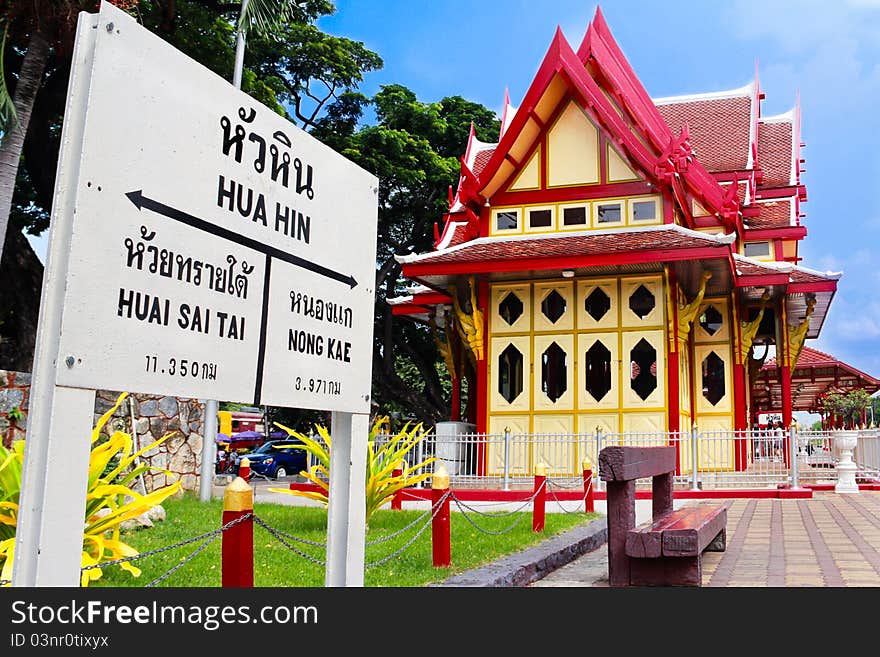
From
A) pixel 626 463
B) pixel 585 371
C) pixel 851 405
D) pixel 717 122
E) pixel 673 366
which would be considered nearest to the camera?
pixel 626 463

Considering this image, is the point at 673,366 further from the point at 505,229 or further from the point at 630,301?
the point at 505,229

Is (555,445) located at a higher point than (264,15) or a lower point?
lower

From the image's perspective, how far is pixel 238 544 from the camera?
3.31m

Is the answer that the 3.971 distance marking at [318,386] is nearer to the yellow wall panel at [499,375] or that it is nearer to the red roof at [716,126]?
the yellow wall panel at [499,375]

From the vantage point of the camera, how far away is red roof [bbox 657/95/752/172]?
66.2ft

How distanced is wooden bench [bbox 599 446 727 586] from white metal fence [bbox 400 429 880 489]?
750 centimetres

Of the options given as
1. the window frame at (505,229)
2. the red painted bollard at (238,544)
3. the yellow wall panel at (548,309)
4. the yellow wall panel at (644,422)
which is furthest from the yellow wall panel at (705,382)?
the red painted bollard at (238,544)

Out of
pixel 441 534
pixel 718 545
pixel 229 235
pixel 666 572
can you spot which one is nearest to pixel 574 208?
pixel 718 545

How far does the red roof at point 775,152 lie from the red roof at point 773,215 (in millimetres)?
924

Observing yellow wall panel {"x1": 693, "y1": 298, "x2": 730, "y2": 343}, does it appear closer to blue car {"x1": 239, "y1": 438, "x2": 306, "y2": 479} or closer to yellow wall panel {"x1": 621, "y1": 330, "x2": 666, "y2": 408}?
yellow wall panel {"x1": 621, "y1": 330, "x2": 666, "y2": 408}

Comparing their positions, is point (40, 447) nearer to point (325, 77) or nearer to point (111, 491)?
point (111, 491)

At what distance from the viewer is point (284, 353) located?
3.12 metres

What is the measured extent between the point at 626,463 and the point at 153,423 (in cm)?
838
